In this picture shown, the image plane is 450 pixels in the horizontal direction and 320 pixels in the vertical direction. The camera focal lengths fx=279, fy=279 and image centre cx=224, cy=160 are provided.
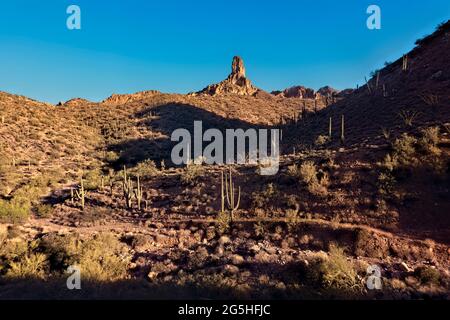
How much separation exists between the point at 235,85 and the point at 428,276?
7657 cm

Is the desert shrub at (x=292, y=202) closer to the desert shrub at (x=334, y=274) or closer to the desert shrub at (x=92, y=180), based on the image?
the desert shrub at (x=334, y=274)

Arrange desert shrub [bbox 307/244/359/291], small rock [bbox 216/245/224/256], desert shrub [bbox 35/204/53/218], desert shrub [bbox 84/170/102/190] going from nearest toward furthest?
desert shrub [bbox 307/244/359/291] → small rock [bbox 216/245/224/256] → desert shrub [bbox 35/204/53/218] → desert shrub [bbox 84/170/102/190]

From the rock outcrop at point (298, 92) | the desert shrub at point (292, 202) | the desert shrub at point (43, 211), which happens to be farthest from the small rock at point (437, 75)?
the rock outcrop at point (298, 92)

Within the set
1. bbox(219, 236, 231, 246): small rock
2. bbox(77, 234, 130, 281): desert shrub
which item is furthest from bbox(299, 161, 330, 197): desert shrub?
bbox(77, 234, 130, 281): desert shrub

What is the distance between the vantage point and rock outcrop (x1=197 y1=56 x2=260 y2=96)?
77312 mm

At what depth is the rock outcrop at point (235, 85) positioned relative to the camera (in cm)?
7731

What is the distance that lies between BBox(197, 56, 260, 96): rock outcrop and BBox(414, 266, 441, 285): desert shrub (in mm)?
68667

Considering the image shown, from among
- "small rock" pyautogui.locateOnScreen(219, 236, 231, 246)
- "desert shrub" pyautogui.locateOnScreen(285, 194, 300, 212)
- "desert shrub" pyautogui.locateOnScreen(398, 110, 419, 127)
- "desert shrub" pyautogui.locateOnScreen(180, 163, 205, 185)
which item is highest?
"desert shrub" pyautogui.locateOnScreen(398, 110, 419, 127)

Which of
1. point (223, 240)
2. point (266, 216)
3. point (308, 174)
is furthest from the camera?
point (308, 174)

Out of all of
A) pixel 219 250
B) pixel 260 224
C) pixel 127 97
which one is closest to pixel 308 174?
pixel 260 224

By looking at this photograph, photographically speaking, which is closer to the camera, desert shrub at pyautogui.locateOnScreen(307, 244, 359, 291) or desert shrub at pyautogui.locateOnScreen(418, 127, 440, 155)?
desert shrub at pyautogui.locateOnScreen(307, 244, 359, 291)

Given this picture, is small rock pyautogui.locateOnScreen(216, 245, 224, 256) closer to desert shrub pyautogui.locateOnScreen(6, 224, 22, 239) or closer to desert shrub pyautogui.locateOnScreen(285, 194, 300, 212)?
desert shrub pyautogui.locateOnScreen(285, 194, 300, 212)

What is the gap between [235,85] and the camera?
80.6 meters

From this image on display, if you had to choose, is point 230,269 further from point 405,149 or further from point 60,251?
point 405,149
